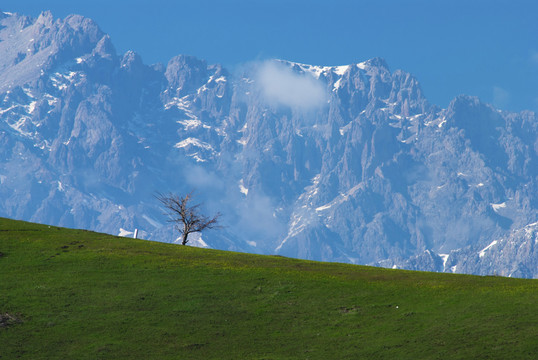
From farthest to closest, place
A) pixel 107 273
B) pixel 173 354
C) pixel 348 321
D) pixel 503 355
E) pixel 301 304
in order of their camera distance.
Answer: pixel 107 273 → pixel 301 304 → pixel 348 321 → pixel 173 354 → pixel 503 355

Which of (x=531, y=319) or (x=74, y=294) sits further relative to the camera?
(x=74, y=294)

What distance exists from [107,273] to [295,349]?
22.2 meters

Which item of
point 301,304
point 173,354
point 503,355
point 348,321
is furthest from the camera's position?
point 301,304

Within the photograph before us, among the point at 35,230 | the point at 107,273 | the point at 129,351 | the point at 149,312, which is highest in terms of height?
A: the point at 35,230

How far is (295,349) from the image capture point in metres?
51.9

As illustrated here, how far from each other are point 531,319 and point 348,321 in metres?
12.4

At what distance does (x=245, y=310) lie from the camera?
5881 cm

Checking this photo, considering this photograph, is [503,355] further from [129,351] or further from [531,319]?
[129,351]

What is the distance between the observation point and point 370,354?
5022 centimetres

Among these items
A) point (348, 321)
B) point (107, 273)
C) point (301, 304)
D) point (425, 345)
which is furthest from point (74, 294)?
point (425, 345)

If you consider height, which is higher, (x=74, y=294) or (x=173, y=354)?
(x=74, y=294)

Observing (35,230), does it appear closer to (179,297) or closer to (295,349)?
(179,297)

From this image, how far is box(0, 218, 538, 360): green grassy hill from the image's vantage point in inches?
2016

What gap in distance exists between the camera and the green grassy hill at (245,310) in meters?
51.2
